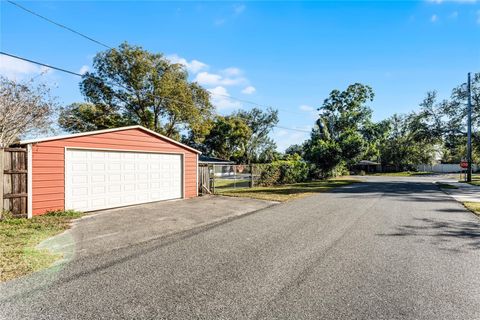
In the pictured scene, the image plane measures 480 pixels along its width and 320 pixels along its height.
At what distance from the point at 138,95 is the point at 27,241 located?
70.5ft

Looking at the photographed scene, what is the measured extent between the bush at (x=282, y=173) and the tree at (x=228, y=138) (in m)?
22.9

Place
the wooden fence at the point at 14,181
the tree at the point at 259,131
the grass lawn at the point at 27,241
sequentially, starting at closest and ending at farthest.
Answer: the grass lawn at the point at 27,241, the wooden fence at the point at 14,181, the tree at the point at 259,131

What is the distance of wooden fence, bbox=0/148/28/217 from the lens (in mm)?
6895

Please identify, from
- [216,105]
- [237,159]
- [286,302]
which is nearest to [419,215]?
[286,302]

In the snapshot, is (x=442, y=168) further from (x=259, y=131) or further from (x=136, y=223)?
(x=136, y=223)

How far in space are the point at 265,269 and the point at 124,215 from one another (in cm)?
574

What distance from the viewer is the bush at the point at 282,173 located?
1860 cm

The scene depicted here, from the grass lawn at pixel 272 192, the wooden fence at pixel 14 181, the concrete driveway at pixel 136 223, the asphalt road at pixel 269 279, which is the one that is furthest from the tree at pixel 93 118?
the asphalt road at pixel 269 279

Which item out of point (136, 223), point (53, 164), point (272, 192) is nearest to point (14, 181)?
point (53, 164)

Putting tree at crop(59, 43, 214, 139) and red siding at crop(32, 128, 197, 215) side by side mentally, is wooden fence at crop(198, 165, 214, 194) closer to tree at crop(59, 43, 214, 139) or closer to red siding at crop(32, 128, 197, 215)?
red siding at crop(32, 128, 197, 215)

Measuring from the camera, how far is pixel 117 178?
946 centimetres

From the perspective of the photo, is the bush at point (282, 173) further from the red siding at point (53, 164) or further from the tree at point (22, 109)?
the tree at point (22, 109)

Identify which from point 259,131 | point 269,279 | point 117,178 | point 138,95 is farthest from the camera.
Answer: point 259,131

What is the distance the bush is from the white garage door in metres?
8.05
